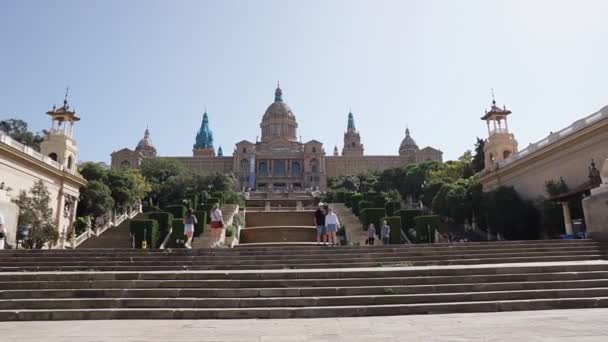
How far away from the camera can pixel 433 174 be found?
5925 cm

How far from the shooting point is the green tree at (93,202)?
132ft

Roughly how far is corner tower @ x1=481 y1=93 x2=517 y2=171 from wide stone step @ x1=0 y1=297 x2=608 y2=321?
35216mm

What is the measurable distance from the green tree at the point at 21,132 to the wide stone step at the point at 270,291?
2049 inches

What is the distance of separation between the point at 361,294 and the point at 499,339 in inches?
154

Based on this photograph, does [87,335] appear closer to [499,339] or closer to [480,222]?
[499,339]

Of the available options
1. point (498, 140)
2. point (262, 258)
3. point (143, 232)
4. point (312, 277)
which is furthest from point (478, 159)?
point (312, 277)

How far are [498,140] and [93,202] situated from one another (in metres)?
38.9

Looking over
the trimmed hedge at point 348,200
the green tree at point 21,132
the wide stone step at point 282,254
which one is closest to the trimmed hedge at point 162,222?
the wide stone step at point 282,254

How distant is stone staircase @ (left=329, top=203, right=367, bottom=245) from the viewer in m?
27.2

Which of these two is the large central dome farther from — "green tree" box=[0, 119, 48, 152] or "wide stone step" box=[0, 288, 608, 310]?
"wide stone step" box=[0, 288, 608, 310]

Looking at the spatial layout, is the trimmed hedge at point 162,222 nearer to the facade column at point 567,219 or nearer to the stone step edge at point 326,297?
the stone step edge at point 326,297

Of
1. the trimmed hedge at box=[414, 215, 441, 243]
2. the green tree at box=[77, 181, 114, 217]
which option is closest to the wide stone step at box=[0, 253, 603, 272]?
the trimmed hedge at box=[414, 215, 441, 243]

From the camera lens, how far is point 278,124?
124 metres

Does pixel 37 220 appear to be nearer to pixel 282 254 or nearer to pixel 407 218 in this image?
pixel 282 254
